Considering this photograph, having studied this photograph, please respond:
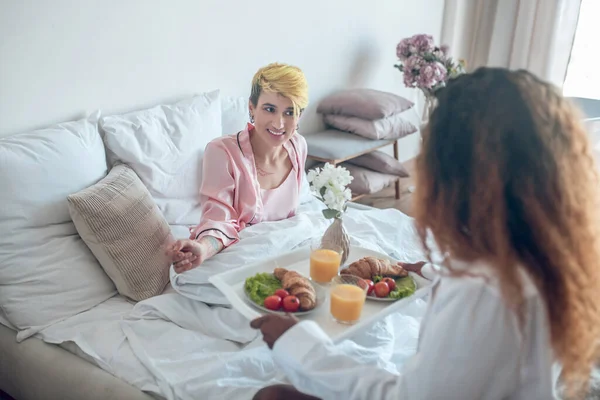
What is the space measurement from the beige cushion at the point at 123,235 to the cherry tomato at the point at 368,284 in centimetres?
67

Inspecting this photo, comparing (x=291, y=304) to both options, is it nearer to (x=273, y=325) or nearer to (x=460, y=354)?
(x=273, y=325)

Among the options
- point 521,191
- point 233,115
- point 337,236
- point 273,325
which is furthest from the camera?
point 233,115

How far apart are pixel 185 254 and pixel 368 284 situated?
54cm

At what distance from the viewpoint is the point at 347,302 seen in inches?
49.9

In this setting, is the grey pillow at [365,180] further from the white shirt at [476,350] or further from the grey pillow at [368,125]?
the white shirt at [476,350]

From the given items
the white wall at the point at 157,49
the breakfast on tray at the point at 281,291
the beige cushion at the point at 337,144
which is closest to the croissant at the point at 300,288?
the breakfast on tray at the point at 281,291

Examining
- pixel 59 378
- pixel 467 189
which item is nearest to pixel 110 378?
pixel 59 378

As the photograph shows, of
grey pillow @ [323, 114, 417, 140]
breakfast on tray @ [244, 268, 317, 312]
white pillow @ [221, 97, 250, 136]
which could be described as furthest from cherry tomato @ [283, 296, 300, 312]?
grey pillow @ [323, 114, 417, 140]

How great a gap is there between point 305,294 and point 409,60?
2.38 meters

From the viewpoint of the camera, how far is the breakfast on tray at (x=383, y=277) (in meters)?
1.40

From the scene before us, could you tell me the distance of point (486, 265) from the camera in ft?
3.00

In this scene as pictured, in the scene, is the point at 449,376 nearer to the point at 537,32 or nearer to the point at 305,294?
the point at 305,294

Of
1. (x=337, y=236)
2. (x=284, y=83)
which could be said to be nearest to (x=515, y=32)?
(x=284, y=83)

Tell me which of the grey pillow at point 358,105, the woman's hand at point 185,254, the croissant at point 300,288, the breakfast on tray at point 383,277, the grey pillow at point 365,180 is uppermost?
the grey pillow at point 358,105
